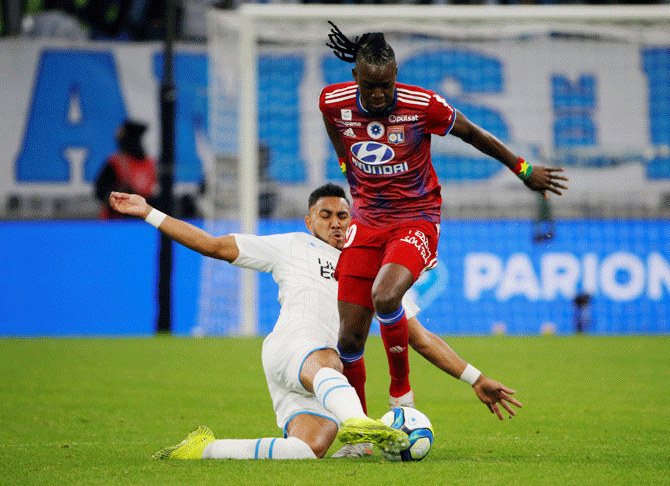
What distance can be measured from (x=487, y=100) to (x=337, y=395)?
40.1 ft

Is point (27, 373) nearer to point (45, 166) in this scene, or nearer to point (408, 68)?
point (408, 68)

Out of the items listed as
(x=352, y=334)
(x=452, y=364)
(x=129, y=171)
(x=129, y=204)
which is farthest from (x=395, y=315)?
(x=129, y=171)

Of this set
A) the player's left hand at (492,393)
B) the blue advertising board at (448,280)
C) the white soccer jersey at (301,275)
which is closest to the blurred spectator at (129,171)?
the blue advertising board at (448,280)

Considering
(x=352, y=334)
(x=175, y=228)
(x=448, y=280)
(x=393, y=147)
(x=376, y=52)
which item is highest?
(x=376, y=52)

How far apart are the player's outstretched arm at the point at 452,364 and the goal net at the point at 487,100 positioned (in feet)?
25.8

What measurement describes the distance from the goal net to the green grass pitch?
341 centimetres

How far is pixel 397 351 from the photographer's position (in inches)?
182

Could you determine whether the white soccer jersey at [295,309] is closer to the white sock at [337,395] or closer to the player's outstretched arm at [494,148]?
the white sock at [337,395]

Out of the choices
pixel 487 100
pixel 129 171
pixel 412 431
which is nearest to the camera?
Answer: pixel 412 431

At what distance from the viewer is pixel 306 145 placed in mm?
15070

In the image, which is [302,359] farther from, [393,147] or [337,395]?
[393,147]

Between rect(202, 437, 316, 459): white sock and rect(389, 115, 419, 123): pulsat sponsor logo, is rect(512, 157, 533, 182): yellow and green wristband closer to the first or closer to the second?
rect(389, 115, 419, 123): pulsat sponsor logo

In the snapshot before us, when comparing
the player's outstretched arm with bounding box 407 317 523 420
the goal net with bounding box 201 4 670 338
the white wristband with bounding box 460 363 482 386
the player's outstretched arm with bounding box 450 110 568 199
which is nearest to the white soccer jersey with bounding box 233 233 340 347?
the player's outstretched arm with bounding box 407 317 523 420

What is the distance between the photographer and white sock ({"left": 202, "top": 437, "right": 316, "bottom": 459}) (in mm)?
4375
